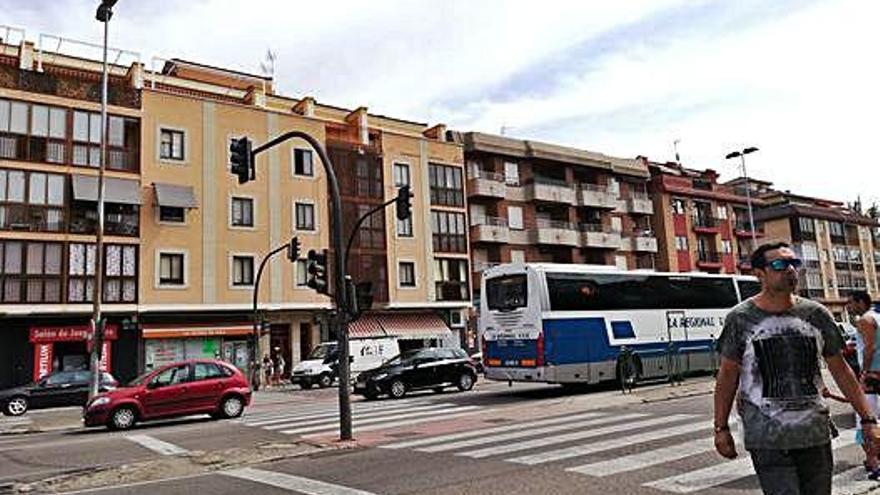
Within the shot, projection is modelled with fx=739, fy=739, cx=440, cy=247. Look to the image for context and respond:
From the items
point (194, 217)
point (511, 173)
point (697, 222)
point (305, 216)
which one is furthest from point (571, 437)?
point (697, 222)

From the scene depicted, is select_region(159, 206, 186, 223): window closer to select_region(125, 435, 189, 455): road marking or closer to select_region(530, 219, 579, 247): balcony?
select_region(125, 435, 189, 455): road marking

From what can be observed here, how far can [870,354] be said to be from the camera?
23.8 ft

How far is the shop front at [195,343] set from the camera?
110ft

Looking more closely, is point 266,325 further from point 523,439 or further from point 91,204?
point 523,439

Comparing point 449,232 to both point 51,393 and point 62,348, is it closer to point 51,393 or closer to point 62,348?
point 62,348

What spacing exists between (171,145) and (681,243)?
137 ft

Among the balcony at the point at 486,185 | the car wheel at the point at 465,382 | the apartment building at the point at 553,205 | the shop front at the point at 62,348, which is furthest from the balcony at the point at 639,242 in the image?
the shop front at the point at 62,348

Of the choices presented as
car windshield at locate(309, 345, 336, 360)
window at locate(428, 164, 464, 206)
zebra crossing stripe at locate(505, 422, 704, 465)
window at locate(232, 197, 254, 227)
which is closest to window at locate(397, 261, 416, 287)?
window at locate(428, 164, 464, 206)

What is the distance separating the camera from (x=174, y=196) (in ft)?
115

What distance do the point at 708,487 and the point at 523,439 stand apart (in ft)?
13.7

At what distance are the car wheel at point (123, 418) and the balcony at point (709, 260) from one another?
53277mm

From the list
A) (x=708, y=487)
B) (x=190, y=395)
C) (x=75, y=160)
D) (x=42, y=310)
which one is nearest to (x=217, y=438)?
(x=190, y=395)

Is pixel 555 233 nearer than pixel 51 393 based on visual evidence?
No

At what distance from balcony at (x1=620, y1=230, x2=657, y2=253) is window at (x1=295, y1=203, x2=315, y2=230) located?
25.4 meters
